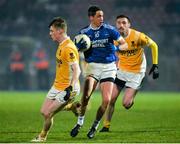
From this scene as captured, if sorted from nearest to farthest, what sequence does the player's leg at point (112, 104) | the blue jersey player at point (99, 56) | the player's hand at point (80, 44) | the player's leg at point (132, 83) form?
1. the player's hand at point (80, 44)
2. the blue jersey player at point (99, 56)
3. the player's leg at point (112, 104)
4. the player's leg at point (132, 83)

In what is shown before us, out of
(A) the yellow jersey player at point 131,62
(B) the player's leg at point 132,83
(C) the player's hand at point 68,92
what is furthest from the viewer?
(B) the player's leg at point 132,83

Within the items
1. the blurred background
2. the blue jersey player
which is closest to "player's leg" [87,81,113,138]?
the blue jersey player

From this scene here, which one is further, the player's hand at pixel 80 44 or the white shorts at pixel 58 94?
the player's hand at pixel 80 44

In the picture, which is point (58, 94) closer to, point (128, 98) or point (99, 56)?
point (99, 56)

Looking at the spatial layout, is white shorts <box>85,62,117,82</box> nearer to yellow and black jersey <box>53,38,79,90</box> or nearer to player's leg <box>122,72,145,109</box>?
yellow and black jersey <box>53,38,79,90</box>

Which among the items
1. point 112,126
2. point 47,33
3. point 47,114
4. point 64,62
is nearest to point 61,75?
point 64,62

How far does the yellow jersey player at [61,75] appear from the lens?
11.7 metres

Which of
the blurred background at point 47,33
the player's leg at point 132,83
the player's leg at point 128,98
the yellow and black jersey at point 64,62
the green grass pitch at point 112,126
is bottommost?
the blurred background at point 47,33

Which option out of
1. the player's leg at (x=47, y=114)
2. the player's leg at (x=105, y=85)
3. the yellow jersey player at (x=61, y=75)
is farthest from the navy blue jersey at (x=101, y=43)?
the player's leg at (x=47, y=114)

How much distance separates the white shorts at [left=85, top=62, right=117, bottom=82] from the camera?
12969 millimetres

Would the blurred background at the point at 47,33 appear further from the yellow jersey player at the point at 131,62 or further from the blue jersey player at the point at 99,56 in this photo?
the blue jersey player at the point at 99,56

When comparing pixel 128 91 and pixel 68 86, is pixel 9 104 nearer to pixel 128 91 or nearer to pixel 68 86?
pixel 128 91

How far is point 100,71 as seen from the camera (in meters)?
13.0

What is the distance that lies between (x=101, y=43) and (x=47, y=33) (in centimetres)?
2696
